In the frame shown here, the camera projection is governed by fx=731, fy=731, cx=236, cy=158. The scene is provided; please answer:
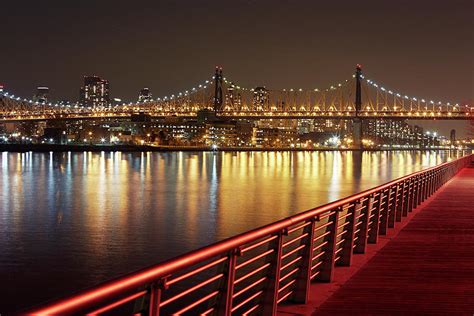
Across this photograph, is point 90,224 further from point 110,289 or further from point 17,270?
point 110,289

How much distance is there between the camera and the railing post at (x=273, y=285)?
540cm

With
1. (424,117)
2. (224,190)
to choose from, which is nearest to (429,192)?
(224,190)

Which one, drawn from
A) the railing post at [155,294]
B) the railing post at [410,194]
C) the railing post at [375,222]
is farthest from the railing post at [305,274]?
the railing post at [410,194]

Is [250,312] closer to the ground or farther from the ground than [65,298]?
closer to the ground

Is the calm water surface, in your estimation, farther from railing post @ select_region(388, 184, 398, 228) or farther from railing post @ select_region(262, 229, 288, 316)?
railing post @ select_region(262, 229, 288, 316)

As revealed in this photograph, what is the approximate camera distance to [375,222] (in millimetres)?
10273

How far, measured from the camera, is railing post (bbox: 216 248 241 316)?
173 inches

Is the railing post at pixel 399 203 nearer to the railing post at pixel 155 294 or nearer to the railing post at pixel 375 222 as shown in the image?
the railing post at pixel 375 222

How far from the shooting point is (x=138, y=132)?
181 metres

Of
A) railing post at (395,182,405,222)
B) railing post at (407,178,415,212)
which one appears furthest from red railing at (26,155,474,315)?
railing post at (407,178,415,212)

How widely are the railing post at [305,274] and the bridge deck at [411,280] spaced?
0.11 metres

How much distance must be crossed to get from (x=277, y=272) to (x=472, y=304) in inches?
72.8

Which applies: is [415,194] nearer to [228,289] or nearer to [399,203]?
Result: [399,203]

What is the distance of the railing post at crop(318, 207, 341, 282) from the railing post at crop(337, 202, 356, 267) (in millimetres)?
737
